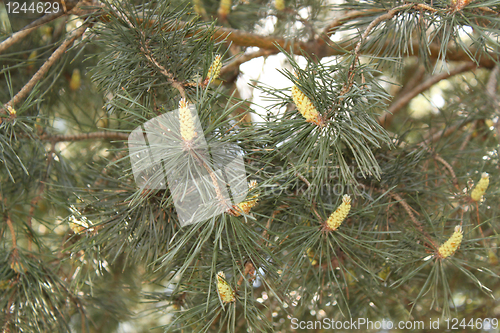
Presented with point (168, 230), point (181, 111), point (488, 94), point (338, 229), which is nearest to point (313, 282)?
→ point (338, 229)

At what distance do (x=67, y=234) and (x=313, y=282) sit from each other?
16.2 inches

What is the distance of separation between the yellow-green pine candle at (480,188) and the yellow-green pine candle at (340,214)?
0.25 metres

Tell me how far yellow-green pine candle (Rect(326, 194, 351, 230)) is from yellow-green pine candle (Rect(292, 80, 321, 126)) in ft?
0.32

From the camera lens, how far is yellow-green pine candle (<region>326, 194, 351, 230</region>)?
434 mm

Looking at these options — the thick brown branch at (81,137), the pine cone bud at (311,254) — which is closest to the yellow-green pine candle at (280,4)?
the thick brown branch at (81,137)

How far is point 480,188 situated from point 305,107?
1.12 feet

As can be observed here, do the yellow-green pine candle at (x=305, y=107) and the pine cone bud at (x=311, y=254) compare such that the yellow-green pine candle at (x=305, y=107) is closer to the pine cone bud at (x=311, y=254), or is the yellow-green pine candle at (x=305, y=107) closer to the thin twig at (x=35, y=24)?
the pine cone bud at (x=311, y=254)

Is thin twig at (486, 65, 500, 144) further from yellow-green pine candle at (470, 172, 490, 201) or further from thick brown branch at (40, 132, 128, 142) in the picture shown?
thick brown branch at (40, 132, 128, 142)

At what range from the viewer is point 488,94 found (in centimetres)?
82

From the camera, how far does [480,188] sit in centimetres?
56

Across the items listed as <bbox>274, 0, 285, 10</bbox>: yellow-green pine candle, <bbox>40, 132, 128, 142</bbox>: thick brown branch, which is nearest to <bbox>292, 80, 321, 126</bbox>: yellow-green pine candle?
<bbox>40, 132, 128, 142</bbox>: thick brown branch

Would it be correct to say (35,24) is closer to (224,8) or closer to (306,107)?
(306,107)

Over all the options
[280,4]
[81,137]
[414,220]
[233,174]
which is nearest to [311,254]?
[414,220]

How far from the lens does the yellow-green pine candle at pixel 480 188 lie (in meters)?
0.55
